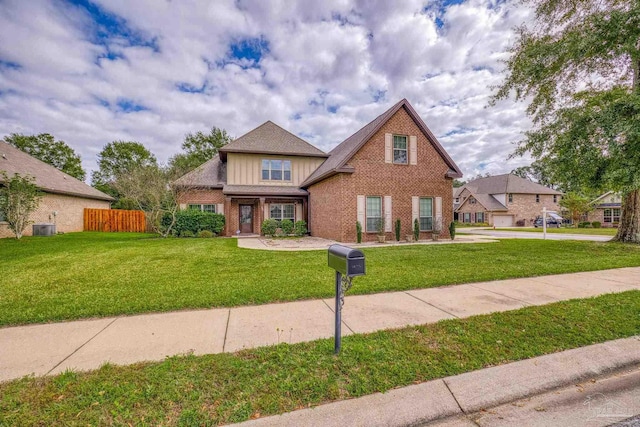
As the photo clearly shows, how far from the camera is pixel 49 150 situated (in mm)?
33562

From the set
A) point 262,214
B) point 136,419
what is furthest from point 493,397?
point 262,214

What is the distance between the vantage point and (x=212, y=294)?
4.62 meters

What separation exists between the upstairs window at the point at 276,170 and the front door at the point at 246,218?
236 cm

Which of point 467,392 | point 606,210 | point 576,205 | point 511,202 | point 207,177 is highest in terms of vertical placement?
point 207,177

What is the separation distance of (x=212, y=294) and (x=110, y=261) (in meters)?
5.39

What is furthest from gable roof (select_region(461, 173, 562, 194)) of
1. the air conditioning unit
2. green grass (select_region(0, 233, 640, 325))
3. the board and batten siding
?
the air conditioning unit

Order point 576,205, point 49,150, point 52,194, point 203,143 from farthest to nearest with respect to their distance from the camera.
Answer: point 203,143, point 49,150, point 576,205, point 52,194

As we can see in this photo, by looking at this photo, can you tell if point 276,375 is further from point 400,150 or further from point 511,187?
point 511,187

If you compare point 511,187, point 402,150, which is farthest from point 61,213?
point 511,187

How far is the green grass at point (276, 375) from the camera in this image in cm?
195

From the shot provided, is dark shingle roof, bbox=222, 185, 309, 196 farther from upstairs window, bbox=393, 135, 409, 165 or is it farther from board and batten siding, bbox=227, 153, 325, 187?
upstairs window, bbox=393, 135, 409, 165

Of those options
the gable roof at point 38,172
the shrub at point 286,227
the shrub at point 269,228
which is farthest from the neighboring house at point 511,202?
the gable roof at point 38,172

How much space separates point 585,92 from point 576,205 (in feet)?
83.2

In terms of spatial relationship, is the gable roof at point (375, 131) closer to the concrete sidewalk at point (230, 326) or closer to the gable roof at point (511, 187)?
the concrete sidewalk at point (230, 326)
